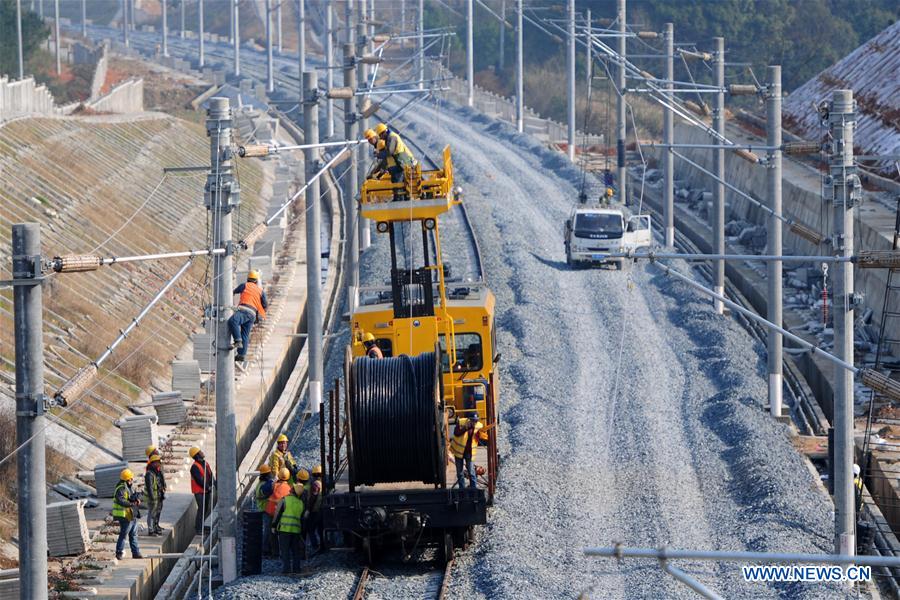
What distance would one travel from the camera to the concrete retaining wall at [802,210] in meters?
45.3

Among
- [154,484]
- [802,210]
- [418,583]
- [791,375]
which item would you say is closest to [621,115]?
[802,210]

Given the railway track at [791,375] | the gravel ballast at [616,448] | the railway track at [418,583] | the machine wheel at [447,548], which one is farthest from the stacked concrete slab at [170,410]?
the railway track at [791,375]

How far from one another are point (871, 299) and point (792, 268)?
872 cm

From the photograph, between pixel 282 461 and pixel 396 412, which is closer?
pixel 396 412

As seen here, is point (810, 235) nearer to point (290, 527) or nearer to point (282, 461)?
point (282, 461)

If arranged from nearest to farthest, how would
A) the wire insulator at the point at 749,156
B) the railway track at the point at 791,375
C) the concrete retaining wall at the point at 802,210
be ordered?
the wire insulator at the point at 749,156
the railway track at the point at 791,375
the concrete retaining wall at the point at 802,210

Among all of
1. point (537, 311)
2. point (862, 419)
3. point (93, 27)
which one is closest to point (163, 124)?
point (537, 311)

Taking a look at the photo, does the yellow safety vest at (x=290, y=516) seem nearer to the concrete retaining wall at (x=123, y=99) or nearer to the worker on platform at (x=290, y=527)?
the worker on platform at (x=290, y=527)

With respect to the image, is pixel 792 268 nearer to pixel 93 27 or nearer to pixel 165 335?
pixel 165 335

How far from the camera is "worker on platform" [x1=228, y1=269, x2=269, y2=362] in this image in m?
23.5

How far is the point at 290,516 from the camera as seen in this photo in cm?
2355

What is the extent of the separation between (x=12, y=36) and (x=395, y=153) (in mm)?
65578

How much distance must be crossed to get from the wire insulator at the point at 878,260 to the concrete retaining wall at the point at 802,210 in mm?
9645

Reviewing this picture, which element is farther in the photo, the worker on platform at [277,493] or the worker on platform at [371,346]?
the worker on platform at [371,346]
